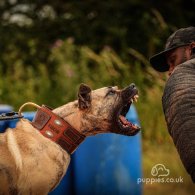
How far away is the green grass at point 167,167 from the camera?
24.2 ft

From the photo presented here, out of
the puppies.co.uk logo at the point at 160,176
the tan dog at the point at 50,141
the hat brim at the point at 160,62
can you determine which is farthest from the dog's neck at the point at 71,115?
the puppies.co.uk logo at the point at 160,176

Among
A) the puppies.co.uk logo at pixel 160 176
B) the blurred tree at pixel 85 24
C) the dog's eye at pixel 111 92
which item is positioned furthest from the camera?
the blurred tree at pixel 85 24

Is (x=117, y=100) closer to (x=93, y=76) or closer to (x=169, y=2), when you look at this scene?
(x=93, y=76)

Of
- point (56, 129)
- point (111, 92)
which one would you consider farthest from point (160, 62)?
point (56, 129)

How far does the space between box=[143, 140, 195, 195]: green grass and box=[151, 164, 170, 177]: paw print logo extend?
0.04m

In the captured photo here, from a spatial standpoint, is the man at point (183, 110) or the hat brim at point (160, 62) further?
the hat brim at point (160, 62)

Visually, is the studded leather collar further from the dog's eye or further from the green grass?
the green grass

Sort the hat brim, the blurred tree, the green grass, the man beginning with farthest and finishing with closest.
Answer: the blurred tree
the green grass
the hat brim
the man

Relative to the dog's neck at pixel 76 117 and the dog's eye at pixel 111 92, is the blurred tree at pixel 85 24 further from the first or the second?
the dog's neck at pixel 76 117

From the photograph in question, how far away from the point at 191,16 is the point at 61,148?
9.08 meters

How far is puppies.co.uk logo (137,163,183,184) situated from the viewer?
7493 mm

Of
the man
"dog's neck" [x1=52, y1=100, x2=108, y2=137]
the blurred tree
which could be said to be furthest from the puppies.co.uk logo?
the blurred tree

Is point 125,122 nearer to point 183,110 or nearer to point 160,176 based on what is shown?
point 183,110

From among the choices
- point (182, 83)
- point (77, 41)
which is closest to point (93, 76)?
point (77, 41)
